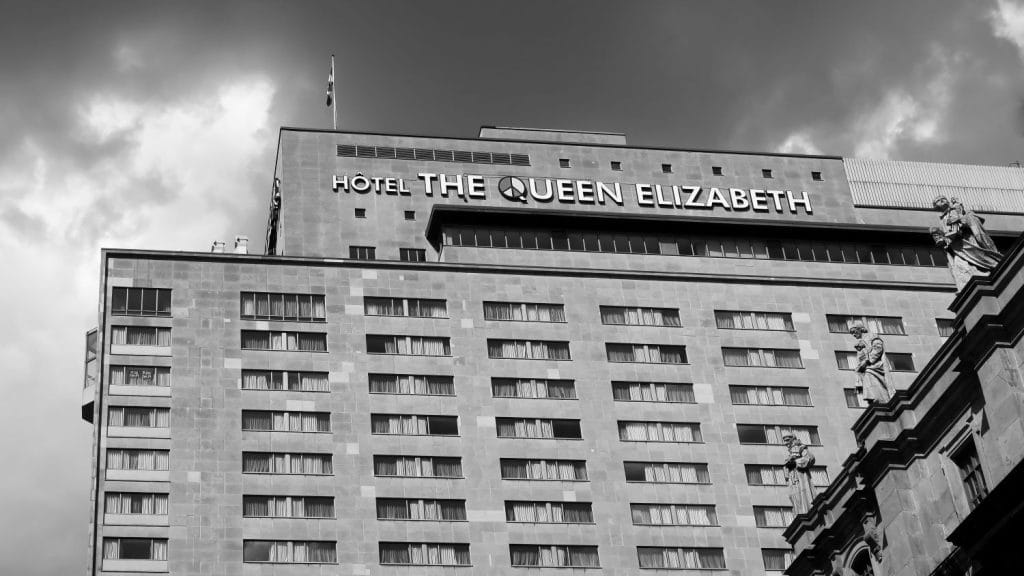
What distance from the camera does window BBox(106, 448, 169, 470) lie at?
98.8m

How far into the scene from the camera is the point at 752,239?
403 feet

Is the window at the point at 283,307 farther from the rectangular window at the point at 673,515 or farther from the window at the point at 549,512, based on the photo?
the rectangular window at the point at 673,515

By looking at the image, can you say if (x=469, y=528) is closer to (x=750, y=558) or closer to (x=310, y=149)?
(x=750, y=558)

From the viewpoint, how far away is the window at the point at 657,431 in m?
108

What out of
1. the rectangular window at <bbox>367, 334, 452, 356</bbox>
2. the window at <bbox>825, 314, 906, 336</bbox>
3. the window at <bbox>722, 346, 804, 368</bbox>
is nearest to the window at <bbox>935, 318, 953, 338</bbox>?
the window at <bbox>825, 314, 906, 336</bbox>

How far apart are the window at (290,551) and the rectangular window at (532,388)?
17.2 metres

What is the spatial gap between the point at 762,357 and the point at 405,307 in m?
27.0

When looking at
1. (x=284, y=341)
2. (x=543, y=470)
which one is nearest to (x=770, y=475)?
(x=543, y=470)

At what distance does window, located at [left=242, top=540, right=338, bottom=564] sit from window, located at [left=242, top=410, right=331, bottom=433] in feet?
27.3

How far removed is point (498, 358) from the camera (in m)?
110

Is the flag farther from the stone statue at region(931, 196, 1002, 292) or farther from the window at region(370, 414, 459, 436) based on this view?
the stone statue at region(931, 196, 1002, 292)

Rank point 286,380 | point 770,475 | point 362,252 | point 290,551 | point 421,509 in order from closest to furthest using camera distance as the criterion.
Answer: point 290,551, point 421,509, point 286,380, point 770,475, point 362,252

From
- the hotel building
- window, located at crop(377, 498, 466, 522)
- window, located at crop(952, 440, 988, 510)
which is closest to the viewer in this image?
window, located at crop(952, 440, 988, 510)

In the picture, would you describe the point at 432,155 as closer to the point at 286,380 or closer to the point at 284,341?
→ the point at 284,341
